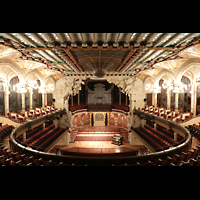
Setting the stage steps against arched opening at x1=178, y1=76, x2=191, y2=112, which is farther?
the stage steps

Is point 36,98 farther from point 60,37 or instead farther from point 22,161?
point 60,37

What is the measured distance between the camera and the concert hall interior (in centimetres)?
504

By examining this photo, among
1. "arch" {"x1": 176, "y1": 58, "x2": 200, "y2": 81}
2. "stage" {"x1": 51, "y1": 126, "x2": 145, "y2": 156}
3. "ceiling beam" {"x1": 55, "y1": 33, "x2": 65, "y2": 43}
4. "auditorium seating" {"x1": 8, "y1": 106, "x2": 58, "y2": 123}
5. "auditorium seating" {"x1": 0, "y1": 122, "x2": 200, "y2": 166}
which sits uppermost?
"arch" {"x1": 176, "y1": 58, "x2": 200, "y2": 81}

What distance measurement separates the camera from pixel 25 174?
3.31m

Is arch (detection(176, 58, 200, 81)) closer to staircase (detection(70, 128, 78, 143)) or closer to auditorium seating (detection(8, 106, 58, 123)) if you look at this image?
staircase (detection(70, 128, 78, 143))

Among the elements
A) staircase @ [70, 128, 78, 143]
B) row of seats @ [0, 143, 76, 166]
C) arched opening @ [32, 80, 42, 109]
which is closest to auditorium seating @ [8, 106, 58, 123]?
arched opening @ [32, 80, 42, 109]

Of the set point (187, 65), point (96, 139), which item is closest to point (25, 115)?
point (96, 139)

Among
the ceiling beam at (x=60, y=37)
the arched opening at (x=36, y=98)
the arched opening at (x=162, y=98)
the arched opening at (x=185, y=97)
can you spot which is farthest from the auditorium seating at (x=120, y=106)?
the ceiling beam at (x=60, y=37)

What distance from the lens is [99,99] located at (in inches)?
789

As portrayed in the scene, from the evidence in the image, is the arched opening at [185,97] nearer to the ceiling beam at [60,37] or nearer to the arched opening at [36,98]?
the ceiling beam at [60,37]

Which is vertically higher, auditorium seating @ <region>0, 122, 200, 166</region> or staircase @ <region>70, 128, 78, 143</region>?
auditorium seating @ <region>0, 122, 200, 166</region>

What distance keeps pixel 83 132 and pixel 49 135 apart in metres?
6.51

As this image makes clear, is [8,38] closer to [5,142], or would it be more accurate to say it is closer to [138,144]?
[5,142]

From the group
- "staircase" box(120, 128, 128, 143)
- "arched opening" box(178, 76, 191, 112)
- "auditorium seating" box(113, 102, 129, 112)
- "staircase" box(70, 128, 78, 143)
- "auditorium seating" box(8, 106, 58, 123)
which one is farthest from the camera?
"auditorium seating" box(113, 102, 129, 112)
